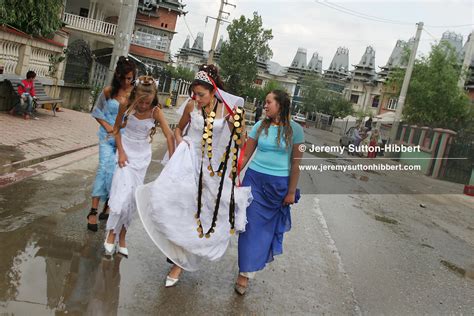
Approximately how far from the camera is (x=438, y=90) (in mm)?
30359

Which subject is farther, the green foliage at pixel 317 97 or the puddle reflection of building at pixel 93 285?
the green foliage at pixel 317 97

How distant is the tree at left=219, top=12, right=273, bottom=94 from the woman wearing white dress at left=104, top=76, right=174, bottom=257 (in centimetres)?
5009

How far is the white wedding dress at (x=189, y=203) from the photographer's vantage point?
4.32 meters

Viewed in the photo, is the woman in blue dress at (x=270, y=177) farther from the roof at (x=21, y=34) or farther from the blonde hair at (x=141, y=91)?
the roof at (x=21, y=34)

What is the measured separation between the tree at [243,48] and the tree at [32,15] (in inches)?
1521

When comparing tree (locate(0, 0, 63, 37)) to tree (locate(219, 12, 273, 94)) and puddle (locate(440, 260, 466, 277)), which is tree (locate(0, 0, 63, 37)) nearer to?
puddle (locate(440, 260, 466, 277))

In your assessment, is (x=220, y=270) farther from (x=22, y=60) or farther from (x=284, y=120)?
(x=22, y=60)

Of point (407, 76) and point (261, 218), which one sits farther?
Answer: point (407, 76)

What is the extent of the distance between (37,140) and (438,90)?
25947 mm

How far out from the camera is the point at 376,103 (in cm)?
7862

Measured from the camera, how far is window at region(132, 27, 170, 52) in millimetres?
49969

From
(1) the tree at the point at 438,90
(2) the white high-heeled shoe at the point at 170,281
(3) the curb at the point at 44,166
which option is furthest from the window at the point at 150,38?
(2) the white high-heeled shoe at the point at 170,281

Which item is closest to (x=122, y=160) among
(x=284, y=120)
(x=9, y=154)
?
(x=284, y=120)

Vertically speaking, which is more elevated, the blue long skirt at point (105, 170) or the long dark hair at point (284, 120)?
the long dark hair at point (284, 120)
